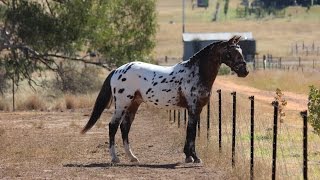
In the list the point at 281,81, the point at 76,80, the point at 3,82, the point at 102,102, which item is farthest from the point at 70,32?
the point at 102,102

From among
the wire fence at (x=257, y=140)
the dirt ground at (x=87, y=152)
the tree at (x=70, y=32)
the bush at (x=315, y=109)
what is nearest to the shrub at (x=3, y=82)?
the tree at (x=70, y=32)

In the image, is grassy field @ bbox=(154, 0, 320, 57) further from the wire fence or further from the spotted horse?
the spotted horse

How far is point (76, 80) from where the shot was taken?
40562 mm

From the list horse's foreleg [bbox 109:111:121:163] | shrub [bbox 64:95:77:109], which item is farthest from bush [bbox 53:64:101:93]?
horse's foreleg [bbox 109:111:121:163]

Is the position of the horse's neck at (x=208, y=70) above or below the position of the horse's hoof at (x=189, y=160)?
above

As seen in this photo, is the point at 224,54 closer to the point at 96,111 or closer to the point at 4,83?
the point at 96,111

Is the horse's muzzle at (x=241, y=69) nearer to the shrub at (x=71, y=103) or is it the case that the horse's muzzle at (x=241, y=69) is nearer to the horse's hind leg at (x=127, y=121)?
the horse's hind leg at (x=127, y=121)

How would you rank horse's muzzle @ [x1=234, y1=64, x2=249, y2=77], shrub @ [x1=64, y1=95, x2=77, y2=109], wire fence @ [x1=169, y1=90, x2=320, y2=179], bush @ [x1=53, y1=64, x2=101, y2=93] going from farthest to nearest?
bush @ [x1=53, y1=64, x2=101, y2=93]
shrub @ [x1=64, y1=95, x2=77, y2=109]
horse's muzzle @ [x1=234, y1=64, x2=249, y2=77]
wire fence @ [x1=169, y1=90, x2=320, y2=179]

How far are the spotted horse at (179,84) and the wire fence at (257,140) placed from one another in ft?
2.01

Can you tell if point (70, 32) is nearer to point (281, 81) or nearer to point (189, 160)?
point (281, 81)

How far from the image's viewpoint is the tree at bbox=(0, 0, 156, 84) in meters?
36.2

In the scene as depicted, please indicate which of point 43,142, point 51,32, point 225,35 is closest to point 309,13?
point 225,35

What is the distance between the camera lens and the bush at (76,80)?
39500 mm

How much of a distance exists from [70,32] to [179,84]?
21836mm
